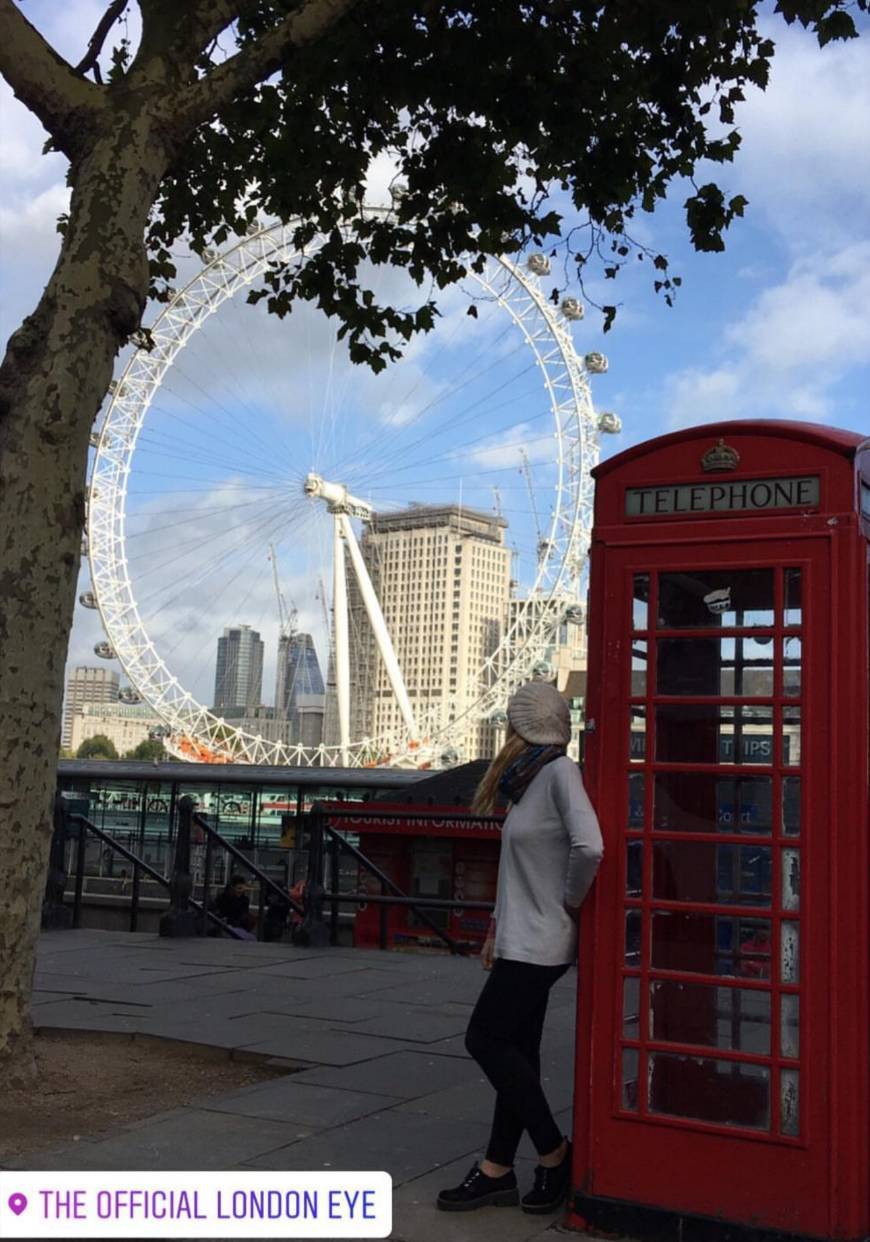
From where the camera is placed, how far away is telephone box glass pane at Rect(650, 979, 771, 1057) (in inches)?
150

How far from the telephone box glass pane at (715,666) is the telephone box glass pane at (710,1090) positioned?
107cm

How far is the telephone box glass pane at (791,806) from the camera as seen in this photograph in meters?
3.84

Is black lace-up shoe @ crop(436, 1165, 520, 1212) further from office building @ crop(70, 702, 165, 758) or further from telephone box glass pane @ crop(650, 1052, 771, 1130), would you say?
office building @ crop(70, 702, 165, 758)

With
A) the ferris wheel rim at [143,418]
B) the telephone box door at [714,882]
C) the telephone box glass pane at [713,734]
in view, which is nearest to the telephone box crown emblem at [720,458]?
the telephone box door at [714,882]

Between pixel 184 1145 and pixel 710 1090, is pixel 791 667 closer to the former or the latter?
pixel 710 1090

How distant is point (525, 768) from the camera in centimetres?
424

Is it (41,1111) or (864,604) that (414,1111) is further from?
(864,604)

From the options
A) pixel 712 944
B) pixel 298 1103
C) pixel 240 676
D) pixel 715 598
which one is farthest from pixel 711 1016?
pixel 240 676

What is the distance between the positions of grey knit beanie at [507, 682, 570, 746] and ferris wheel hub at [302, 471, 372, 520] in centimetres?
4626

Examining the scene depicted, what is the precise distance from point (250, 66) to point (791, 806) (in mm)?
4338

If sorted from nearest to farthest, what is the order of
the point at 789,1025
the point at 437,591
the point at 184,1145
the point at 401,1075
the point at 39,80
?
the point at 789,1025 < the point at 184,1145 < the point at 401,1075 < the point at 39,80 < the point at 437,591

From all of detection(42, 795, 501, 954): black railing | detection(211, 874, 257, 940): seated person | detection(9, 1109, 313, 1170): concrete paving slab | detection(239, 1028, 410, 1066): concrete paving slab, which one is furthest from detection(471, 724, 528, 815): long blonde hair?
detection(211, 874, 257, 940): seated person

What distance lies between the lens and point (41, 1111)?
17.1 ft

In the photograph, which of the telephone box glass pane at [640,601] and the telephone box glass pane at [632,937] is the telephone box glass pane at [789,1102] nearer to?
the telephone box glass pane at [632,937]
